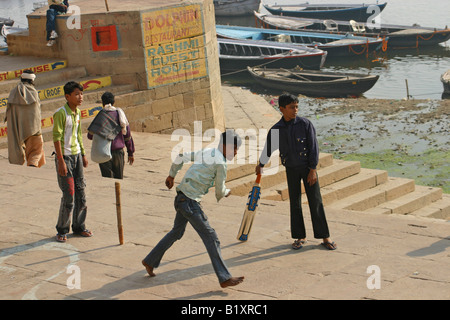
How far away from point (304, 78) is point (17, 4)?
51.7 m

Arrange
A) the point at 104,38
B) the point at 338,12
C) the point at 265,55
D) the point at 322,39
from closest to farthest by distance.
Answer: the point at 104,38
the point at 265,55
the point at 322,39
the point at 338,12

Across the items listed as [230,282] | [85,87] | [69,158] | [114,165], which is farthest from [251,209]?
[85,87]

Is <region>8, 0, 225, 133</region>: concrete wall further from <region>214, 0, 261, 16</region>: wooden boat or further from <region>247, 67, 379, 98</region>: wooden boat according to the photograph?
<region>214, 0, 261, 16</region>: wooden boat

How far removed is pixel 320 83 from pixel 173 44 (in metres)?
15.4

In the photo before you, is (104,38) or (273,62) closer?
(104,38)

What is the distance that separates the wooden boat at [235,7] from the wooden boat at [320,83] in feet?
96.7

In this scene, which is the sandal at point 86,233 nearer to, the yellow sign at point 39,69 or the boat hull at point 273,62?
the yellow sign at point 39,69

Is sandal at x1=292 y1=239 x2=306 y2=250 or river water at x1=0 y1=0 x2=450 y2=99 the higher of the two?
sandal at x1=292 y1=239 x2=306 y2=250

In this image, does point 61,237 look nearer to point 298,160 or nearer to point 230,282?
point 230,282

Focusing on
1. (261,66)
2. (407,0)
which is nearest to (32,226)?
(261,66)

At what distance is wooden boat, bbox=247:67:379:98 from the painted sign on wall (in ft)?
48.3

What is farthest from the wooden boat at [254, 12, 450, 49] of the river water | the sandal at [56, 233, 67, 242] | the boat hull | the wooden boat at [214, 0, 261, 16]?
the sandal at [56, 233, 67, 242]

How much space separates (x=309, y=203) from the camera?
6.94 metres

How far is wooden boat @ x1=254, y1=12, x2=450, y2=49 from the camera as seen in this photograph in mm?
42500
